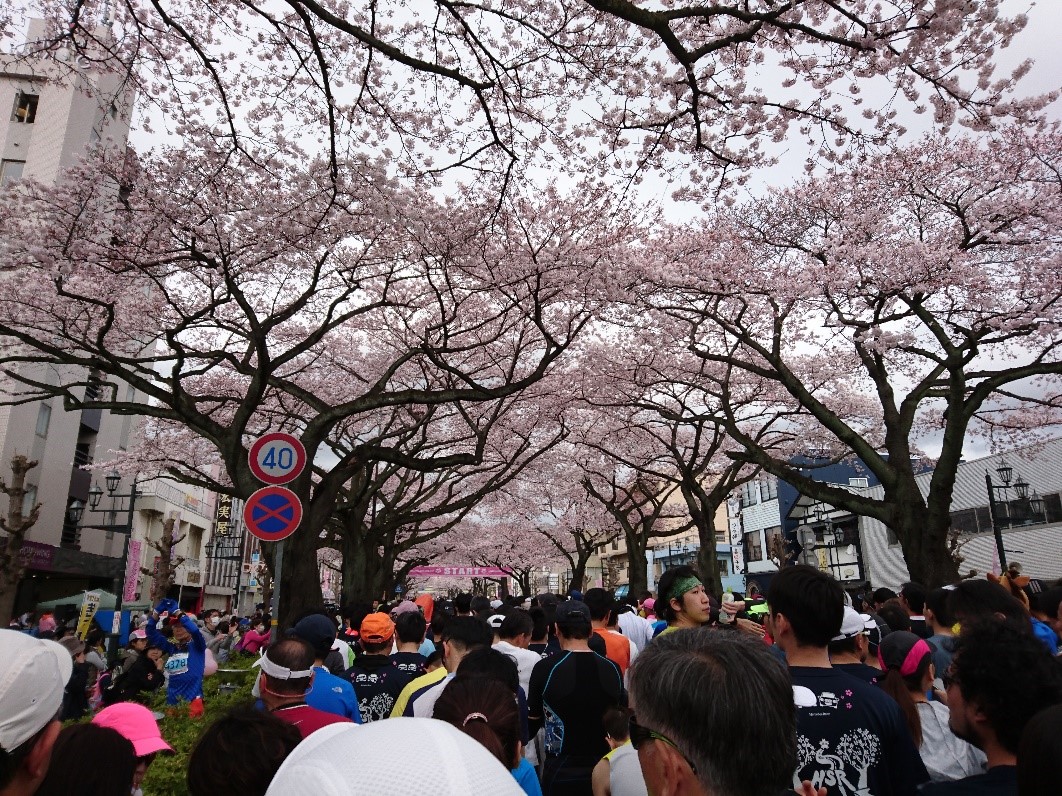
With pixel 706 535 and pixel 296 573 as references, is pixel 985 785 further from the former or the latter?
pixel 706 535

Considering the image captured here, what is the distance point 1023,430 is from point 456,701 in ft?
72.2

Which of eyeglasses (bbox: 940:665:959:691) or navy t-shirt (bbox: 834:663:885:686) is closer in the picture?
eyeglasses (bbox: 940:665:959:691)

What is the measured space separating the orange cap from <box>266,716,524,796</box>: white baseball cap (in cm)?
397

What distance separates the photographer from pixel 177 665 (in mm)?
7570

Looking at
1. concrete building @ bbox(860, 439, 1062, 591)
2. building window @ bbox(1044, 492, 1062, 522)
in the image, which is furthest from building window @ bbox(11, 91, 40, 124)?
building window @ bbox(1044, 492, 1062, 522)

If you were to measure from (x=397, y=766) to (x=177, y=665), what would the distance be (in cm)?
798

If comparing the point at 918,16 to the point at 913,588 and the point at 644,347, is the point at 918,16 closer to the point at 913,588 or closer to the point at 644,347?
the point at 913,588

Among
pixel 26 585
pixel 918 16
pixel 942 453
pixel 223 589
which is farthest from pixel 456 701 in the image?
pixel 223 589

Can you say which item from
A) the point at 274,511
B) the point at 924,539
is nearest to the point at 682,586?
the point at 274,511

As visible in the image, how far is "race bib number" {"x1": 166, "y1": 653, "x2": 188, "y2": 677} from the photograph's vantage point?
7.50 m

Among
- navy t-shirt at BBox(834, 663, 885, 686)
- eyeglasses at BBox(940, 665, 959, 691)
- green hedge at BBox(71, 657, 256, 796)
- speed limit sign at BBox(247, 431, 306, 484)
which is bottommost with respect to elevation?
green hedge at BBox(71, 657, 256, 796)

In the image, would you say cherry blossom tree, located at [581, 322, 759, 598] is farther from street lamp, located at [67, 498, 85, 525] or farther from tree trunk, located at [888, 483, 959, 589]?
street lamp, located at [67, 498, 85, 525]

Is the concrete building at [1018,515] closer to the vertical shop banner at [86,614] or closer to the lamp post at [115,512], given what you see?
the vertical shop banner at [86,614]

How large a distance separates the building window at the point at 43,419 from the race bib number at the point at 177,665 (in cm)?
2077
